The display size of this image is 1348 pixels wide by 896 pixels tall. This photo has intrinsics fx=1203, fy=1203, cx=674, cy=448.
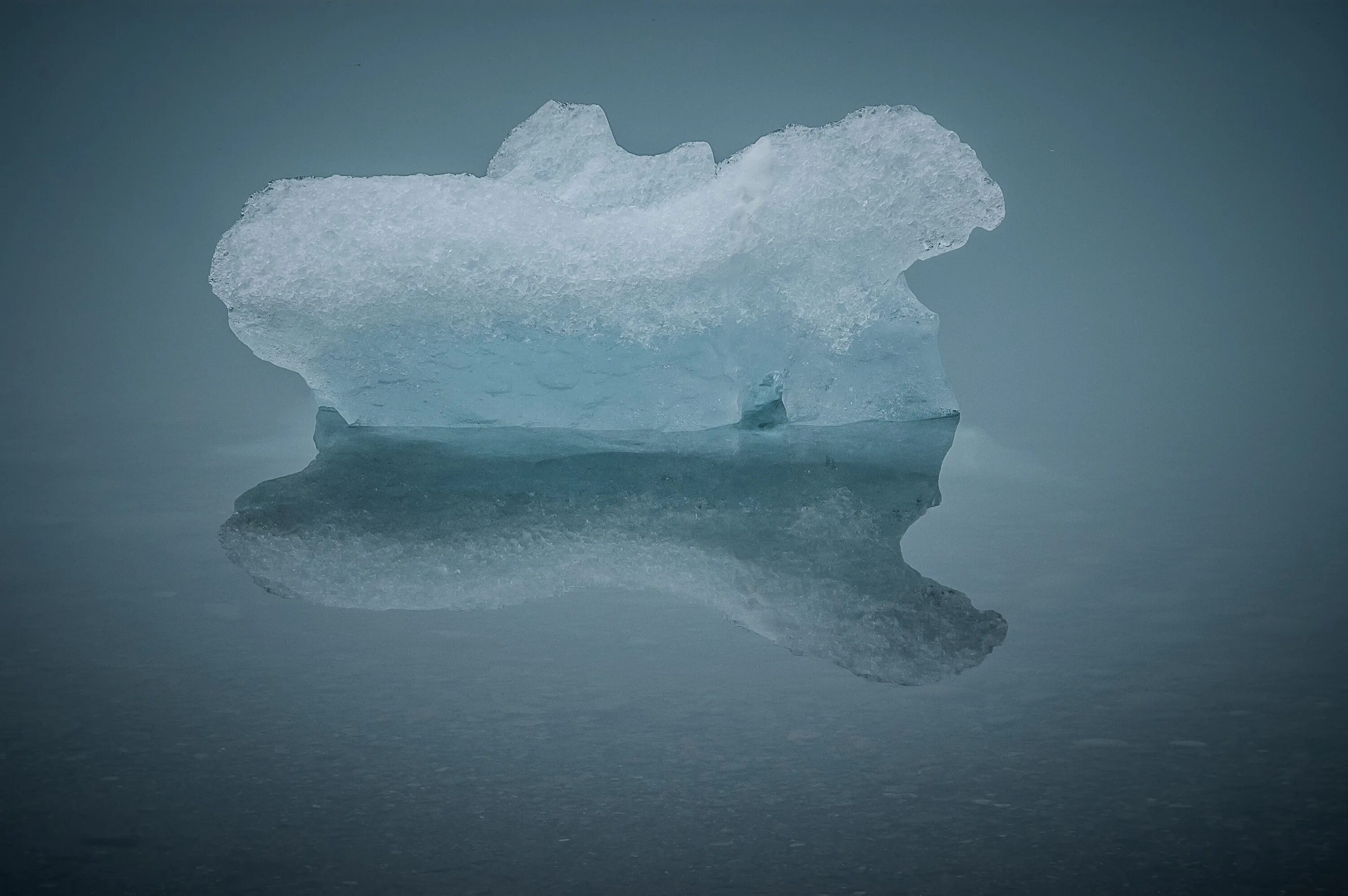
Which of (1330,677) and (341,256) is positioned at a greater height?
(341,256)

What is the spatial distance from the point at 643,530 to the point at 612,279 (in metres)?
0.86

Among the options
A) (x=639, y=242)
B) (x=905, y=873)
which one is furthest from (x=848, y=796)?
(x=639, y=242)

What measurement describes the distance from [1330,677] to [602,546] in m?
0.95

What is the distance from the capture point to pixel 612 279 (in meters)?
2.56

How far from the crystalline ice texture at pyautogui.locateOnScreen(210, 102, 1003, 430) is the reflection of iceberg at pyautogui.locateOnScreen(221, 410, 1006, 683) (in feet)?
0.47

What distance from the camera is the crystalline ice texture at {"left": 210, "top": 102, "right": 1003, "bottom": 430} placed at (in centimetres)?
256

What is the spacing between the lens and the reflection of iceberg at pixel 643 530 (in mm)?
1472

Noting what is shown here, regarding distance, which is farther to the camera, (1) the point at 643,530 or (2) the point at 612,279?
(2) the point at 612,279

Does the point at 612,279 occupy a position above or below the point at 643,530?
above

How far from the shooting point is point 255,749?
1.09m

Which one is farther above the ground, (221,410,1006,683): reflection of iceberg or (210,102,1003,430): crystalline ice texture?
(210,102,1003,430): crystalline ice texture

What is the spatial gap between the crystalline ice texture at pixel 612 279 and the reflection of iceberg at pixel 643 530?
0.14m

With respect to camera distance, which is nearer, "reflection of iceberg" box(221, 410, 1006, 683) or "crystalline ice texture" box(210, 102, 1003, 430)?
"reflection of iceberg" box(221, 410, 1006, 683)

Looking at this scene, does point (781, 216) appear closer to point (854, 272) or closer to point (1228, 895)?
point (854, 272)
